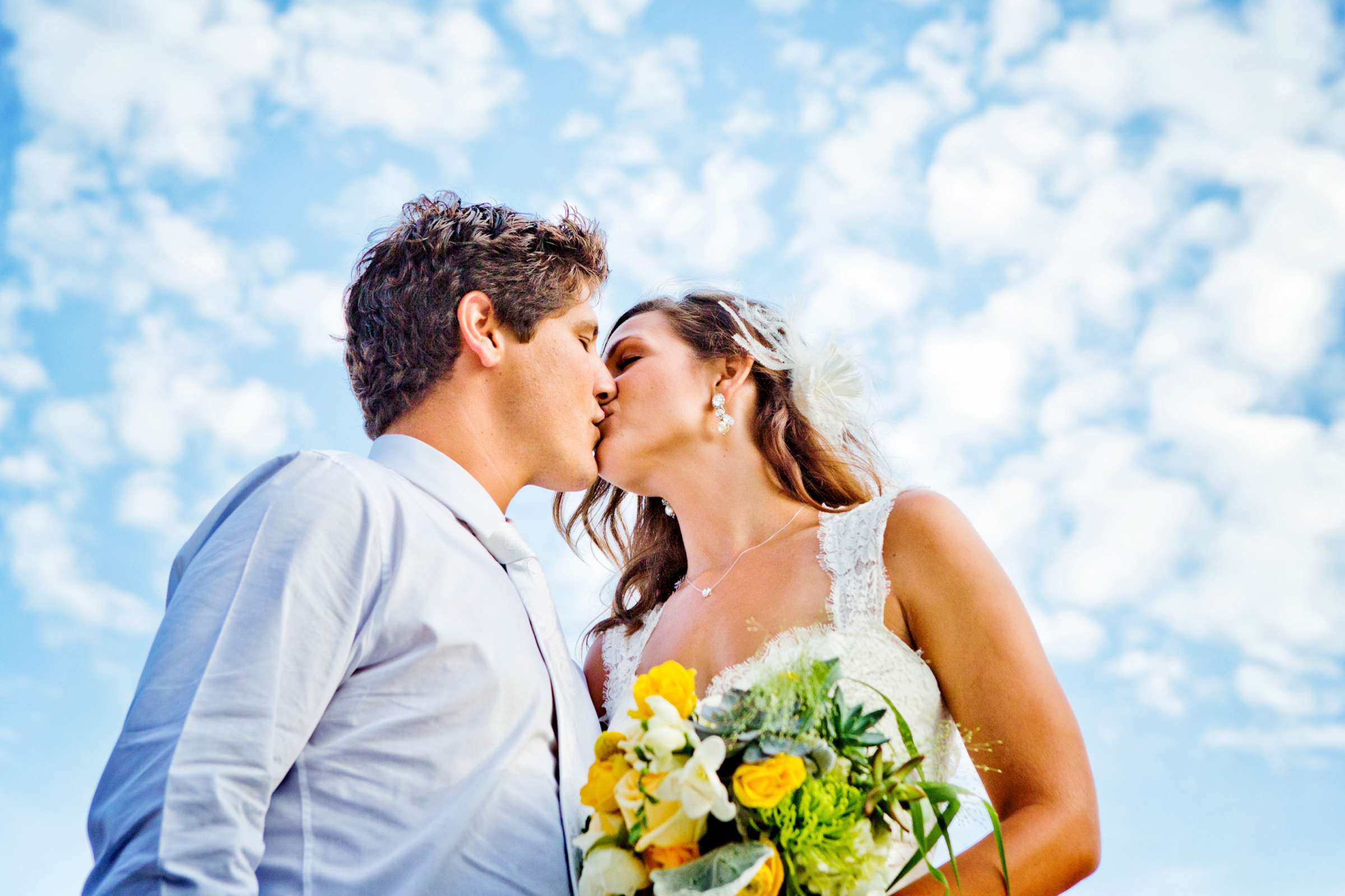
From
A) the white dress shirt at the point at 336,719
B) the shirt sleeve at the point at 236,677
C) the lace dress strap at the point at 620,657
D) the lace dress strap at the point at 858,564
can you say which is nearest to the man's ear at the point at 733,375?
the lace dress strap at the point at 858,564

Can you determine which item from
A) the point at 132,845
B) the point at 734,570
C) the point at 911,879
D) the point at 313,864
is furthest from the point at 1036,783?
the point at 132,845

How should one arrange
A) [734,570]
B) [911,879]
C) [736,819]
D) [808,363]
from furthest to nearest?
[808,363]
[734,570]
[911,879]
[736,819]

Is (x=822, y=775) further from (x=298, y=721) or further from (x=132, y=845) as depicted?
(x=132, y=845)

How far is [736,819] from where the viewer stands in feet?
7.27

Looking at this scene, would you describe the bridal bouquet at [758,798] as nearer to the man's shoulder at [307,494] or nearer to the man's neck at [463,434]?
the man's shoulder at [307,494]

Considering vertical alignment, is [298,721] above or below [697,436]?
below

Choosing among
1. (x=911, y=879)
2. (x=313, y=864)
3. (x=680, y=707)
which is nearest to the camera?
(x=680, y=707)

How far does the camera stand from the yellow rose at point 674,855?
2.20 metres

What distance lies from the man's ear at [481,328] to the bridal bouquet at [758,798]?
5.93 ft

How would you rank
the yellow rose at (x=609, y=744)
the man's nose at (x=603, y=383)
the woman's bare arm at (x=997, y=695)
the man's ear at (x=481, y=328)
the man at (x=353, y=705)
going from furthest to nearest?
1. the man's nose at (x=603, y=383)
2. the man's ear at (x=481, y=328)
3. the woman's bare arm at (x=997, y=695)
4. the yellow rose at (x=609, y=744)
5. the man at (x=353, y=705)

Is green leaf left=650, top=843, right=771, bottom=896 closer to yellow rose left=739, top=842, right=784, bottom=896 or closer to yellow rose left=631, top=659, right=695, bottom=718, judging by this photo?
yellow rose left=739, top=842, right=784, bottom=896

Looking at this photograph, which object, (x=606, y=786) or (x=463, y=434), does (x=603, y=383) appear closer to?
(x=463, y=434)

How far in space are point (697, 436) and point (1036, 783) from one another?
2098mm

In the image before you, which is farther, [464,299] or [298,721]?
[464,299]
